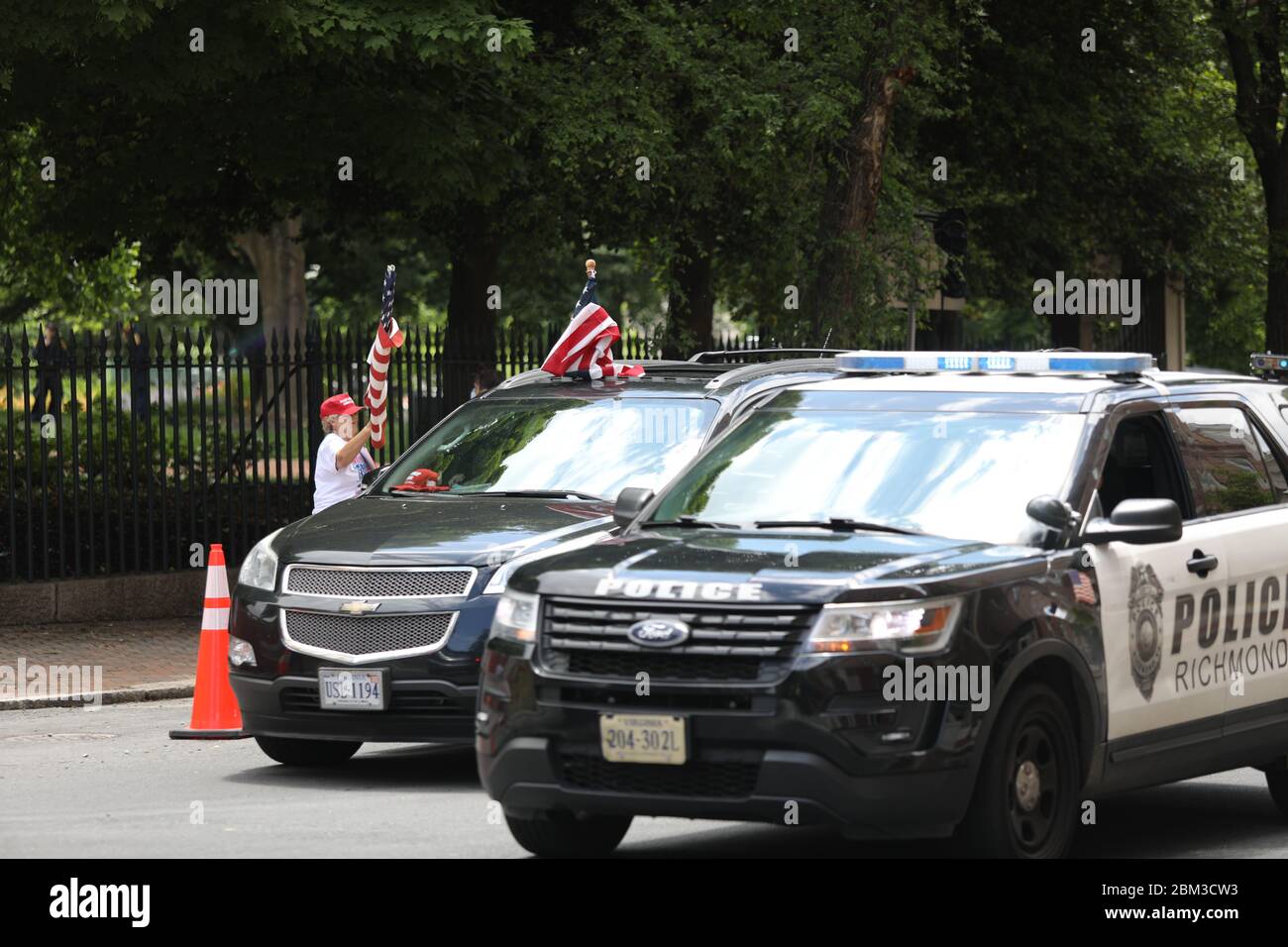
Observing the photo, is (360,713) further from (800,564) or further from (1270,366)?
(1270,366)

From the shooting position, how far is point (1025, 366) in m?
8.76

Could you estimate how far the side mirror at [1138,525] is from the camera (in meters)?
7.63

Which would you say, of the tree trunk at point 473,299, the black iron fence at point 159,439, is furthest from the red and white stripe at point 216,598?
the tree trunk at point 473,299

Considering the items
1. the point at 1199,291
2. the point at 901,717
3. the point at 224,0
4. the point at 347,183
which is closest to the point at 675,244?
the point at 347,183

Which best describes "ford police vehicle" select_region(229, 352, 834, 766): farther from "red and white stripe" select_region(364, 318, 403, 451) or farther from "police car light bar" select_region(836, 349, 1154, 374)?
"red and white stripe" select_region(364, 318, 403, 451)

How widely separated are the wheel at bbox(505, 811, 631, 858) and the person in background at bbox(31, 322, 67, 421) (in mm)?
10456

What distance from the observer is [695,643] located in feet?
22.9

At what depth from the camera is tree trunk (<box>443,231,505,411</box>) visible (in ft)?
66.3

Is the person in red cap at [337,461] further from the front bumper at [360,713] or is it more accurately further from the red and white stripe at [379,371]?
the front bumper at [360,713]

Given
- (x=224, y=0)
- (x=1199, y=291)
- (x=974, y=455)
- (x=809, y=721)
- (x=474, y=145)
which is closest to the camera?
(x=809, y=721)

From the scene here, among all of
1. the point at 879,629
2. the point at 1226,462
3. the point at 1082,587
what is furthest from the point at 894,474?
the point at 1226,462

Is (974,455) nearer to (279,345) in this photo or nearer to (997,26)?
(279,345)

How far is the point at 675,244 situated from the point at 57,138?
6.73m

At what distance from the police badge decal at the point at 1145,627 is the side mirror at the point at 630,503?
6.13ft
